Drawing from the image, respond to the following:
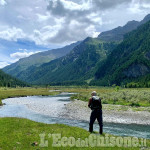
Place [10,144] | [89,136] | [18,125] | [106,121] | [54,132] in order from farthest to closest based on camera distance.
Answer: [106,121]
[18,125]
[54,132]
[89,136]
[10,144]

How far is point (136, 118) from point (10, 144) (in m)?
36.6

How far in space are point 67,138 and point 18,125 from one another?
8.59 metres

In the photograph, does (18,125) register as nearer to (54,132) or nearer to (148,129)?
(54,132)

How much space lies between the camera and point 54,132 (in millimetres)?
19953

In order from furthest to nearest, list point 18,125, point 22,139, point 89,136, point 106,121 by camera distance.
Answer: point 106,121 < point 18,125 < point 89,136 < point 22,139

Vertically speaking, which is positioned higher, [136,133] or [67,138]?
[67,138]

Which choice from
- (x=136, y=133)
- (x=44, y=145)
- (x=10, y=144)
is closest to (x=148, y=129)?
(x=136, y=133)

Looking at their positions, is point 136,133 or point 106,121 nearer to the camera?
point 136,133

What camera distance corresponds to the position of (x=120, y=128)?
1372 inches

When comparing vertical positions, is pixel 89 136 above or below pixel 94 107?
below

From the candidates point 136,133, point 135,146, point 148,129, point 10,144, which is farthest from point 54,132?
point 148,129

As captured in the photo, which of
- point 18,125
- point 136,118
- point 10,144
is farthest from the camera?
point 136,118

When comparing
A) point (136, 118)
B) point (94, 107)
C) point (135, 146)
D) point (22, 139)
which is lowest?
point (136, 118)

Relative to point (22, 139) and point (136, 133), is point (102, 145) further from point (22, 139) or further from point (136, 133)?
point (136, 133)
